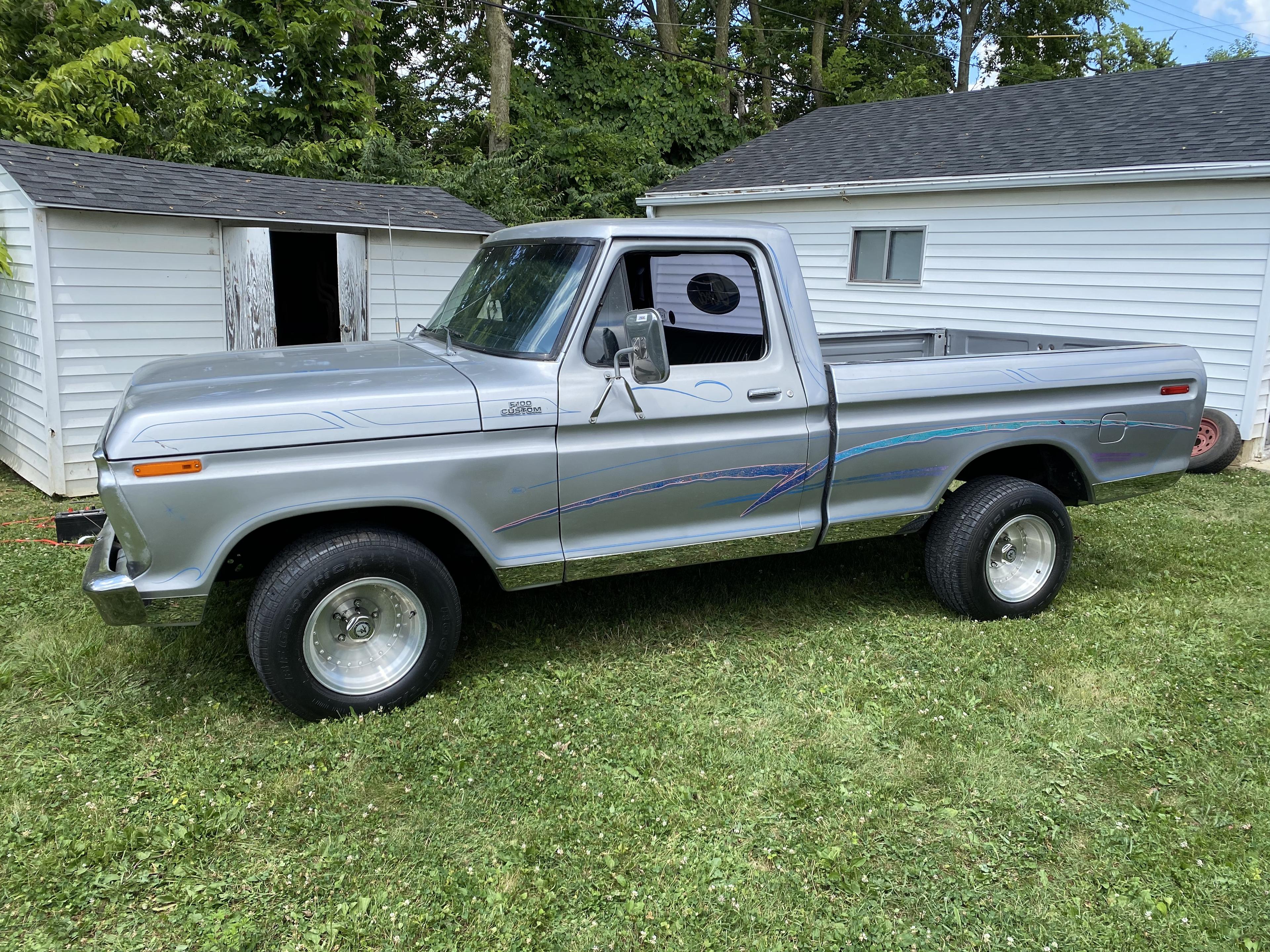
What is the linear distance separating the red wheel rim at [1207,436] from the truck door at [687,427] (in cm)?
662

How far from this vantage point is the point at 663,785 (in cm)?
361

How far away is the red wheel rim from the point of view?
9203mm

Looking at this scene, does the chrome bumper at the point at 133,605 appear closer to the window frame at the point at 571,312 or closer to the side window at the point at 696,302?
the window frame at the point at 571,312

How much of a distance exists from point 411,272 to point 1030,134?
8426 mm

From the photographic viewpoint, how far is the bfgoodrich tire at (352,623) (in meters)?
3.70

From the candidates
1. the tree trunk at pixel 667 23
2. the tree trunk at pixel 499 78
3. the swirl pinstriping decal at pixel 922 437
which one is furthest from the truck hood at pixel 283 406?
the tree trunk at pixel 667 23

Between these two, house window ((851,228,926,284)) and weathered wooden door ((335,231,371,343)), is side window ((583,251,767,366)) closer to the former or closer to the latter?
weathered wooden door ((335,231,371,343))

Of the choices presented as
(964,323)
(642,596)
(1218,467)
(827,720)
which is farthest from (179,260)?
(1218,467)

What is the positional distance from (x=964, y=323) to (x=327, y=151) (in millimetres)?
11496

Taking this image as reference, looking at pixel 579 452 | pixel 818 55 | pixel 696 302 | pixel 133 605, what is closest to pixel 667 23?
pixel 818 55

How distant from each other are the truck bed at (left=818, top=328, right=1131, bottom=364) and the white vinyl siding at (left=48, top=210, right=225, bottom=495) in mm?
5664

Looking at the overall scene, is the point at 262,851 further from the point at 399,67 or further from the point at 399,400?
the point at 399,67

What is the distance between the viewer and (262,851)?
318cm

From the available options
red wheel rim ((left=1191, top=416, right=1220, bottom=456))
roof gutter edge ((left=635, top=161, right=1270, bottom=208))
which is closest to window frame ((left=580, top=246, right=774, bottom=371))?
red wheel rim ((left=1191, top=416, right=1220, bottom=456))
